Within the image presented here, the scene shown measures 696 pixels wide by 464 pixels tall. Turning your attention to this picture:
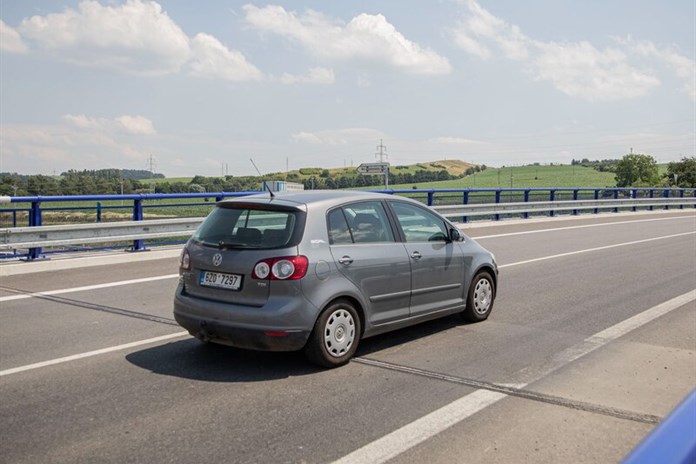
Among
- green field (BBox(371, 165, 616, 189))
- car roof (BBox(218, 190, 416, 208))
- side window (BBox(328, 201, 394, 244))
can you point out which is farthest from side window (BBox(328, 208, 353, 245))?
green field (BBox(371, 165, 616, 189))

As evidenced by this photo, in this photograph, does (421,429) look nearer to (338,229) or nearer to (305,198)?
(338,229)

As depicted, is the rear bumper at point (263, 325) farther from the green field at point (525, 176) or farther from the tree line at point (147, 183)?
the green field at point (525, 176)

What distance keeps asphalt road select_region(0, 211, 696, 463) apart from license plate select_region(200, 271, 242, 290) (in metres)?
0.70

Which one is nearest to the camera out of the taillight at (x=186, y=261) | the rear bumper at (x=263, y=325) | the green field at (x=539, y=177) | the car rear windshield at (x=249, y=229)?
the rear bumper at (x=263, y=325)

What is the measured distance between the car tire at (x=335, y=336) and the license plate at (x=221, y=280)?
2.51 feet

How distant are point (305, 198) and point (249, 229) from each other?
2.05 feet

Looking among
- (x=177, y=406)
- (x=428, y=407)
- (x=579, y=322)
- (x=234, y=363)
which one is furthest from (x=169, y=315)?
(x=579, y=322)

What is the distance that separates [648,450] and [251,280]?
4.72 meters

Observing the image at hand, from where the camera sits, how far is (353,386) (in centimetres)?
544

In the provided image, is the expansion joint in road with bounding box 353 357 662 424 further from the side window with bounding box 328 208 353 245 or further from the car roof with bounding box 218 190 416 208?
the car roof with bounding box 218 190 416 208

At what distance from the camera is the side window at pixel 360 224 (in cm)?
619

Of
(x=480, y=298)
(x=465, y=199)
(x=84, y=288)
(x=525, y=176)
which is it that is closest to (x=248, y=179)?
(x=465, y=199)

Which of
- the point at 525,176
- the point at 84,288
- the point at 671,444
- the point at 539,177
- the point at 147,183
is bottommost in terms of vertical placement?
the point at 84,288

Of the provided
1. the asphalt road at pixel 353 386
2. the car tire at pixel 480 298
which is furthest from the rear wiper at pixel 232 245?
the car tire at pixel 480 298
